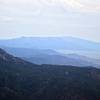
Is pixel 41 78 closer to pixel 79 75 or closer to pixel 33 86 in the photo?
pixel 33 86

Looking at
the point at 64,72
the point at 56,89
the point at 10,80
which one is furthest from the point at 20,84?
the point at 64,72

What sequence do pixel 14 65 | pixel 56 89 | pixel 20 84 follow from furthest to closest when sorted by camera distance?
1. pixel 14 65
2. pixel 20 84
3. pixel 56 89

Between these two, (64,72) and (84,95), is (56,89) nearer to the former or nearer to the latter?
(84,95)

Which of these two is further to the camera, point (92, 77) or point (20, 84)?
point (92, 77)

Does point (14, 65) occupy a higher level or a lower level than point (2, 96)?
higher

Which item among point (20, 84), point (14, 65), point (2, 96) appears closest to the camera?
point (2, 96)

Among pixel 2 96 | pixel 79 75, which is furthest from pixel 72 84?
pixel 2 96
